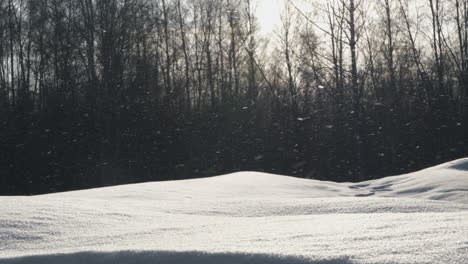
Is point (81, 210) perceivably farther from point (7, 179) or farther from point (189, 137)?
point (7, 179)

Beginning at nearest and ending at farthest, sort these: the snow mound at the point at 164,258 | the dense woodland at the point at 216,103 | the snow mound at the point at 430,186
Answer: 1. the snow mound at the point at 164,258
2. the snow mound at the point at 430,186
3. the dense woodland at the point at 216,103

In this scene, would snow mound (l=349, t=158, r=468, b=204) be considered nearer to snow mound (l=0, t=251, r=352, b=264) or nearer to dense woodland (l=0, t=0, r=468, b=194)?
snow mound (l=0, t=251, r=352, b=264)

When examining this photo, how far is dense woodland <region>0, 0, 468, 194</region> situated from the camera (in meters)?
14.0

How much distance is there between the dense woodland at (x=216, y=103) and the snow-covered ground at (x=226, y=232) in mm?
9633

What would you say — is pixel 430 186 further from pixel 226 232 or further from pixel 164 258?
pixel 164 258

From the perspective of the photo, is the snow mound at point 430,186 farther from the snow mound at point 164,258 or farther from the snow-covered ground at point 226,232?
the snow mound at point 164,258

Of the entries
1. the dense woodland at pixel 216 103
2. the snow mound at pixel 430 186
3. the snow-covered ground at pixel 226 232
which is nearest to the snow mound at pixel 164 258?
the snow-covered ground at pixel 226 232

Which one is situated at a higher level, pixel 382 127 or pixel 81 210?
pixel 382 127

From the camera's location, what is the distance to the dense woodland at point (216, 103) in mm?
13984

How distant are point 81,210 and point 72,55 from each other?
754 inches

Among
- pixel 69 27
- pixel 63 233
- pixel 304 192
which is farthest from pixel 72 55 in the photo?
pixel 63 233

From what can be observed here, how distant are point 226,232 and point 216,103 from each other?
17.0 metres

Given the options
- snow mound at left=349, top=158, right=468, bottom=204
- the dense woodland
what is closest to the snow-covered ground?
snow mound at left=349, top=158, right=468, bottom=204

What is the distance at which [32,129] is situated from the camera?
57.1 ft
